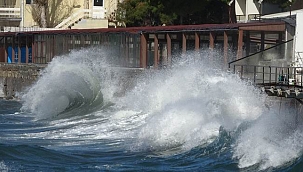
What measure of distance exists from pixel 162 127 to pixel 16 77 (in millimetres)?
26266

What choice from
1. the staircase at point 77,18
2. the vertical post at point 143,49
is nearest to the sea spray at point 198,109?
the vertical post at point 143,49

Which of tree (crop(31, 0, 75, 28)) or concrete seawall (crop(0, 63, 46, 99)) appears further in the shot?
tree (crop(31, 0, 75, 28))

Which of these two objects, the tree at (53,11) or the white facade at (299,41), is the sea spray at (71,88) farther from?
the tree at (53,11)

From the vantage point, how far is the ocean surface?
18.5m

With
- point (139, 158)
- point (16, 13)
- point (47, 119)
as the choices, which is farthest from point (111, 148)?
point (16, 13)

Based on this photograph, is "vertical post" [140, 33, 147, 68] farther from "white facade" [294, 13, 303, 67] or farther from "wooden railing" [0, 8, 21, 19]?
"wooden railing" [0, 8, 21, 19]

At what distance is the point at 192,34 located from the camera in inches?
1476

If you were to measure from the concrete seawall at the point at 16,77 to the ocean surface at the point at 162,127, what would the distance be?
33.1 feet

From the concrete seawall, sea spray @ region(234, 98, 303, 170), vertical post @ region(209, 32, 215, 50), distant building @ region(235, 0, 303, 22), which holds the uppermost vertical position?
distant building @ region(235, 0, 303, 22)

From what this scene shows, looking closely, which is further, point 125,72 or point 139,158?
point 125,72

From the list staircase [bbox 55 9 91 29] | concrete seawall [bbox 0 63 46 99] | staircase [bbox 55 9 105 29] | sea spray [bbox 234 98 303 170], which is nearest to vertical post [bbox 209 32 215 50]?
sea spray [bbox 234 98 303 170]

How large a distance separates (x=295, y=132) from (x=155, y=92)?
11212mm

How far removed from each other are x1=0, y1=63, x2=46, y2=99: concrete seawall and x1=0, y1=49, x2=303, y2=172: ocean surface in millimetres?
10089

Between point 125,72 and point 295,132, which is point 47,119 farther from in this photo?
point 295,132
